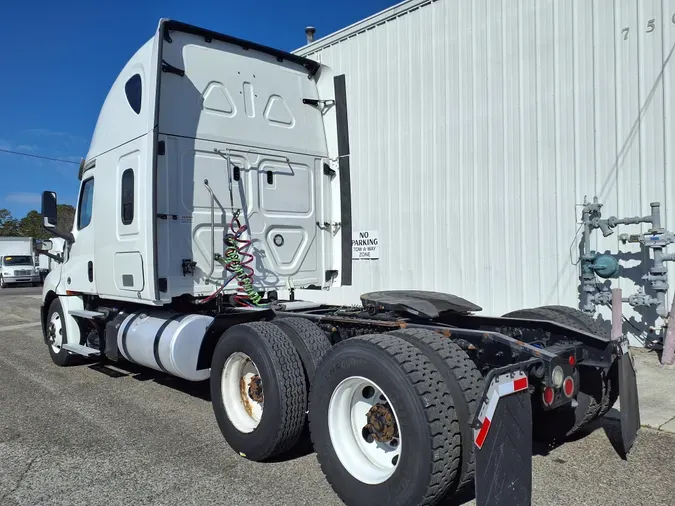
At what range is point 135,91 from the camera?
592 cm

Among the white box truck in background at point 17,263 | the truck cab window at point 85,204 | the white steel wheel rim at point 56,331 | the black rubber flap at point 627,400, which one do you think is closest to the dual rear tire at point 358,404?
the black rubber flap at point 627,400

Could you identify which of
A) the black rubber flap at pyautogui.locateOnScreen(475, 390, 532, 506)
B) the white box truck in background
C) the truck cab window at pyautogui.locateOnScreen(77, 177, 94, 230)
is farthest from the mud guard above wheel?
the white box truck in background

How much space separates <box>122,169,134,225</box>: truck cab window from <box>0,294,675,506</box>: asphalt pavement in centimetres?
194

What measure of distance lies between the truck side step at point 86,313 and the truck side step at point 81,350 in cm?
38

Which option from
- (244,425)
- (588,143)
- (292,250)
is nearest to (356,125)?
(588,143)

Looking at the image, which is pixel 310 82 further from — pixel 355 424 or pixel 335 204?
pixel 355 424

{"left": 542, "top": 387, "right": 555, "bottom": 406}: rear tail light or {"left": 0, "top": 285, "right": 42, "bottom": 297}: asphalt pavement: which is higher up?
{"left": 542, "top": 387, "right": 555, "bottom": 406}: rear tail light

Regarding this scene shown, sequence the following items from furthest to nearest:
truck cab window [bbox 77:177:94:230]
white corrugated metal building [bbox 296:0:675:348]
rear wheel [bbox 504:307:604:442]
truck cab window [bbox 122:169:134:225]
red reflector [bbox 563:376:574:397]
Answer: white corrugated metal building [bbox 296:0:675:348]
truck cab window [bbox 77:177:94:230]
truck cab window [bbox 122:169:134:225]
rear wheel [bbox 504:307:604:442]
red reflector [bbox 563:376:574:397]

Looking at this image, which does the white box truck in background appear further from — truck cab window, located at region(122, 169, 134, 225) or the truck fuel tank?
truck cab window, located at region(122, 169, 134, 225)

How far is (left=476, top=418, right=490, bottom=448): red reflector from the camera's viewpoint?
115 inches

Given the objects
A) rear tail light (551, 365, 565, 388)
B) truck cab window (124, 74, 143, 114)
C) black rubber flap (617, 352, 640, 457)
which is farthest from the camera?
truck cab window (124, 74, 143, 114)

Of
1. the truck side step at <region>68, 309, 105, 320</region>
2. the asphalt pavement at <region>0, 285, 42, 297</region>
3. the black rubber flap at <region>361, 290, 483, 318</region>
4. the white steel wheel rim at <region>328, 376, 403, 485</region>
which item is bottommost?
the asphalt pavement at <region>0, 285, 42, 297</region>

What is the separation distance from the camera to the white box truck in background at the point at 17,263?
3300cm

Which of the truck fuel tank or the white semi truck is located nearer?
the white semi truck
